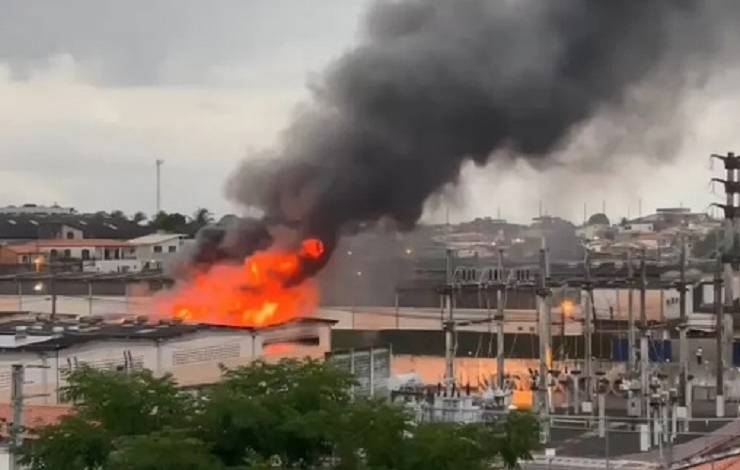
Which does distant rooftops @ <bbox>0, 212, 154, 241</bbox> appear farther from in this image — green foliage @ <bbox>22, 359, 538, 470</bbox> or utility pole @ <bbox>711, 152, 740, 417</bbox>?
green foliage @ <bbox>22, 359, 538, 470</bbox>

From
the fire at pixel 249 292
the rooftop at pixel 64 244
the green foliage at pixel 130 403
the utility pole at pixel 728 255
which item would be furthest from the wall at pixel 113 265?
the green foliage at pixel 130 403

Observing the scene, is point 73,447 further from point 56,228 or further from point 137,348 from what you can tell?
point 56,228

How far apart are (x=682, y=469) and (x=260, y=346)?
13.3m

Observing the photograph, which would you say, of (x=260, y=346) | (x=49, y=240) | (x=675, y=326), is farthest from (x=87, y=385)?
(x=49, y=240)

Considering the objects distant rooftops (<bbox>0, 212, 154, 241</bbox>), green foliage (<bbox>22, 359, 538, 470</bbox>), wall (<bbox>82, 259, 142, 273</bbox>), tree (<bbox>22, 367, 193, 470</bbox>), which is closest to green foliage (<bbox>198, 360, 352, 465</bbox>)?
green foliage (<bbox>22, 359, 538, 470</bbox>)

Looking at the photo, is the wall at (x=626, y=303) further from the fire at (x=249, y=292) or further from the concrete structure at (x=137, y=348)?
the concrete structure at (x=137, y=348)

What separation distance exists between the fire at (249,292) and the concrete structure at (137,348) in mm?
4237

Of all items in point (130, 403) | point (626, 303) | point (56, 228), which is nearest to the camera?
point (130, 403)

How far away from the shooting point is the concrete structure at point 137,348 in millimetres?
21594

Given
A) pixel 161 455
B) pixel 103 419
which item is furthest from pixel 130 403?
pixel 161 455

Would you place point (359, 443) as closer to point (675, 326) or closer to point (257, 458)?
point (257, 458)

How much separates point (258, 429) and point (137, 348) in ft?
45.2

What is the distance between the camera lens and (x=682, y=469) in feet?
49.0

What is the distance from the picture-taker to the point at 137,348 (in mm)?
23719
